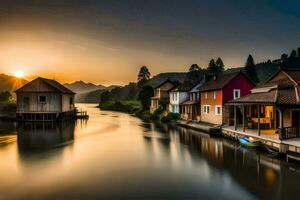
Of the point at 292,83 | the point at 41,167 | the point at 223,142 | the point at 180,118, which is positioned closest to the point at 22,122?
the point at 180,118

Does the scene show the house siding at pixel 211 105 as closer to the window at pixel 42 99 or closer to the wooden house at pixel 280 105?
the wooden house at pixel 280 105

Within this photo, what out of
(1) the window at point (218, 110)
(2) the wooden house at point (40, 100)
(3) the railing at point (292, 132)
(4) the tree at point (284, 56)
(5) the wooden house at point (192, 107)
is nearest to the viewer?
(3) the railing at point (292, 132)

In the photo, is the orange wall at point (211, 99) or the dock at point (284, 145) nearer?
the dock at point (284, 145)

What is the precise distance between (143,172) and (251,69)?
288ft

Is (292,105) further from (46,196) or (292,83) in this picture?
(46,196)

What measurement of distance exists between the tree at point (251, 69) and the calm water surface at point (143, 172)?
7242cm

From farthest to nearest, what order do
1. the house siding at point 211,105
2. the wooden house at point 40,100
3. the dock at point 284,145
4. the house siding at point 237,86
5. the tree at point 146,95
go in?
the tree at point 146,95
the wooden house at point 40,100
the house siding at point 211,105
the house siding at point 237,86
the dock at point 284,145

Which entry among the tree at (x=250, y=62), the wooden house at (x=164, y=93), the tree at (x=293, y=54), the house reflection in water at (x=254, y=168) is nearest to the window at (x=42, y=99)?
the wooden house at (x=164, y=93)

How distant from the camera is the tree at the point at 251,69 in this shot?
305ft

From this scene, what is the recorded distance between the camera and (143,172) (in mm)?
17922

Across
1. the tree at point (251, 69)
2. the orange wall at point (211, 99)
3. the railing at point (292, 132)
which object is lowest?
the railing at point (292, 132)

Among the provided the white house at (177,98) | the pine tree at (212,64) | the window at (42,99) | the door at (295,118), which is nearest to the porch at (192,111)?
the white house at (177,98)

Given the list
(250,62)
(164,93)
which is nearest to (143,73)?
(250,62)

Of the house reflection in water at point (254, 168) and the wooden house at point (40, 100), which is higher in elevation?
the wooden house at point (40, 100)
